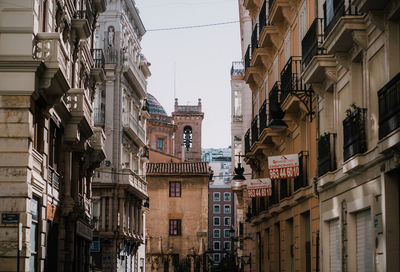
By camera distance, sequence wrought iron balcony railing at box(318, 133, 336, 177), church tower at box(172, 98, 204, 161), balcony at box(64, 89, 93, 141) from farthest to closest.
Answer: church tower at box(172, 98, 204, 161) < balcony at box(64, 89, 93, 141) < wrought iron balcony railing at box(318, 133, 336, 177)

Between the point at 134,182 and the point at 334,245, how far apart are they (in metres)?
36.8

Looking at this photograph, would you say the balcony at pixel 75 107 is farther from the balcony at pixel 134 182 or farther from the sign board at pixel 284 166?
the balcony at pixel 134 182

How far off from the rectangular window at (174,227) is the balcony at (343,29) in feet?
184

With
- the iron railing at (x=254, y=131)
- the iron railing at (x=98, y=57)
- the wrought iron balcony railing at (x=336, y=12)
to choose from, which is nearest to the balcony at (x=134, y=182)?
the iron railing at (x=98, y=57)

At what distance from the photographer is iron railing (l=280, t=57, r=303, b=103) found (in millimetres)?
26531

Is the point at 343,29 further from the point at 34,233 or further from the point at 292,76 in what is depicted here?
the point at 34,233

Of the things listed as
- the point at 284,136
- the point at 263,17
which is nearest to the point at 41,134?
the point at 284,136

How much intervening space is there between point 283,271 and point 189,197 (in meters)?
45.2

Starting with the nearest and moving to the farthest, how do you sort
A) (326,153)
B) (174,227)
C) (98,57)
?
(326,153) < (98,57) < (174,227)

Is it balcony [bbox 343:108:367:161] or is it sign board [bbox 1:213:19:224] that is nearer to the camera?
balcony [bbox 343:108:367:161]

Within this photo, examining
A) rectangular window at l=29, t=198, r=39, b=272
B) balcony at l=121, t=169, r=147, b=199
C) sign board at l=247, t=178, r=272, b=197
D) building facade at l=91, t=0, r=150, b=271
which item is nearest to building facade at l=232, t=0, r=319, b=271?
sign board at l=247, t=178, r=272, b=197

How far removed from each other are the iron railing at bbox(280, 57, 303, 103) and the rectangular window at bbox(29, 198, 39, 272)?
866 cm

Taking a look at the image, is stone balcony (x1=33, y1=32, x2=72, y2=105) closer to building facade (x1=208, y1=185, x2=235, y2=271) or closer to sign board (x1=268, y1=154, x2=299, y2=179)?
sign board (x1=268, y1=154, x2=299, y2=179)

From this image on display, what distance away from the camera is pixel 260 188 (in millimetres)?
31062
